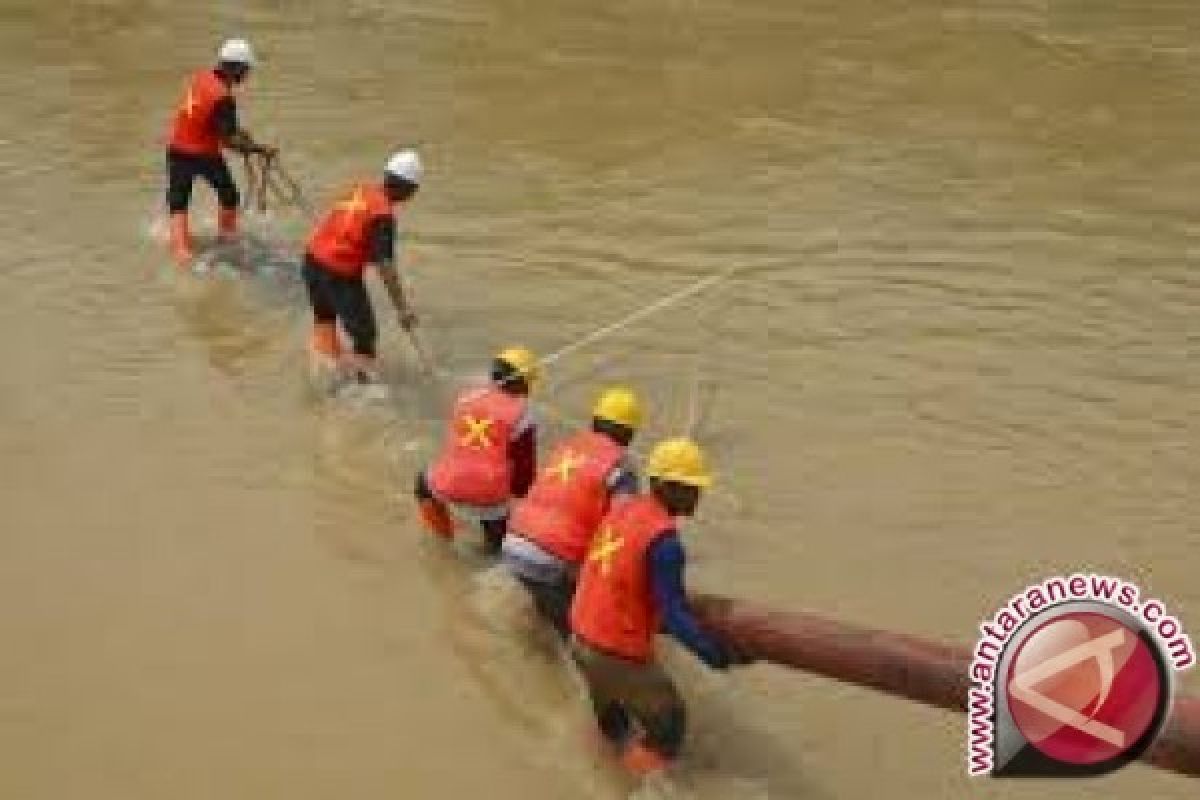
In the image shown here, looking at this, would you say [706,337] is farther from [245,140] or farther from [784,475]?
[245,140]

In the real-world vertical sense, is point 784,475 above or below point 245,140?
below

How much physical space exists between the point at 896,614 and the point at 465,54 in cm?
1224

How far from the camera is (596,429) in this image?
745 centimetres

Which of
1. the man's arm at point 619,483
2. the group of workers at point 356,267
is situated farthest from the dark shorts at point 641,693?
the group of workers at point 356,267

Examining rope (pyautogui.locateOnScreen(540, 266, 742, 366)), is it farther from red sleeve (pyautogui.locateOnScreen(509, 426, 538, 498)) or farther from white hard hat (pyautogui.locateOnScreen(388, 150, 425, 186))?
red sleeve (pyautogui.locateOnScreen(509, 426, 538, 498))

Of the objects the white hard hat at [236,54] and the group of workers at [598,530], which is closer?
the group of workers at [598,530]

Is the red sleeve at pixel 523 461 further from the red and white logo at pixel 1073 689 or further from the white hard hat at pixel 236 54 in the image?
the white hard hat at pixel 236 54

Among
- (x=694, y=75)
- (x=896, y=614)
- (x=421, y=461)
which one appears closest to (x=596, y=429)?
(x=896, y=614)

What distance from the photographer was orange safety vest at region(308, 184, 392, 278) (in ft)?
33.9

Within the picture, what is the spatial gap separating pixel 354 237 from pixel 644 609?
4.46 meters

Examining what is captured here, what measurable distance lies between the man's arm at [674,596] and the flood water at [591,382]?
893 millimetres

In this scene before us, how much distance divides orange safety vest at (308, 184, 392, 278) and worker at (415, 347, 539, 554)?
2.37 metres

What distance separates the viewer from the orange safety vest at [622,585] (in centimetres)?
644

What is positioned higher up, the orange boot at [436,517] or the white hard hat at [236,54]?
the white hard hat at [236,54]
